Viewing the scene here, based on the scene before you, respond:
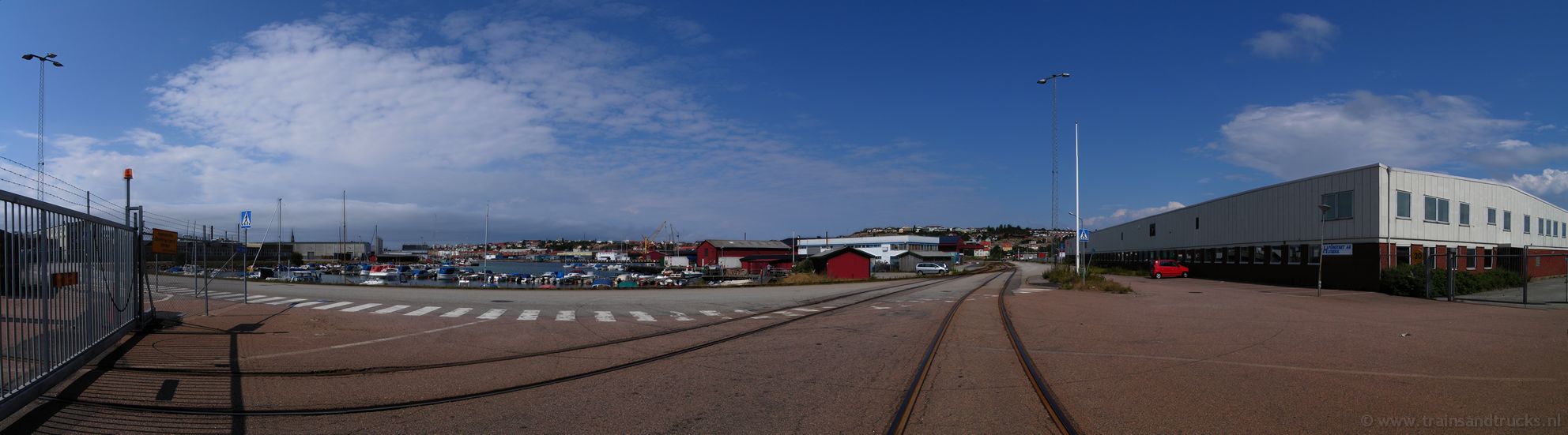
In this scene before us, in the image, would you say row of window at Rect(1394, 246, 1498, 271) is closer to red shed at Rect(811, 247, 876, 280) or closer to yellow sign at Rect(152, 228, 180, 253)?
A: red shed at Rect(811, 247, 876, 280)

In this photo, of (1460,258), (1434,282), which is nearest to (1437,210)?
(1460,258)

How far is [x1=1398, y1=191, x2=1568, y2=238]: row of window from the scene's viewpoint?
3044cm

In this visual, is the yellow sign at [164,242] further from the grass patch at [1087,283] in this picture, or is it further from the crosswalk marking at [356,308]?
the grass patch at [1087,283]

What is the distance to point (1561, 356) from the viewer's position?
32.5 feet

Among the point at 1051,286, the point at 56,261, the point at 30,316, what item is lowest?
the point at 1051,286

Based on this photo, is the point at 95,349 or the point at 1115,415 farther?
the point at 95,349

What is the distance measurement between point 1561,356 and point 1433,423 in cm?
608

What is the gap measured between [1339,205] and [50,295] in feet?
133

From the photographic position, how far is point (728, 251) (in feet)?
364

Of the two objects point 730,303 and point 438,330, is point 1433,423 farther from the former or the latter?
point 730,303

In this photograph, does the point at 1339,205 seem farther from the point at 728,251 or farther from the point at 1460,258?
the point at 728,251

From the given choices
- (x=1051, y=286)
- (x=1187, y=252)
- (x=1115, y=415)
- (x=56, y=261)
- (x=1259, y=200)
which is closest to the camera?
(x=1115, y=415)

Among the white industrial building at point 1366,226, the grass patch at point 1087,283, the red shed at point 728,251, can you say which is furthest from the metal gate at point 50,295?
the red shed at point 728,251

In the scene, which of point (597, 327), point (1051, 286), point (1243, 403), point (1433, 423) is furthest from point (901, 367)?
point (1051, 286)
